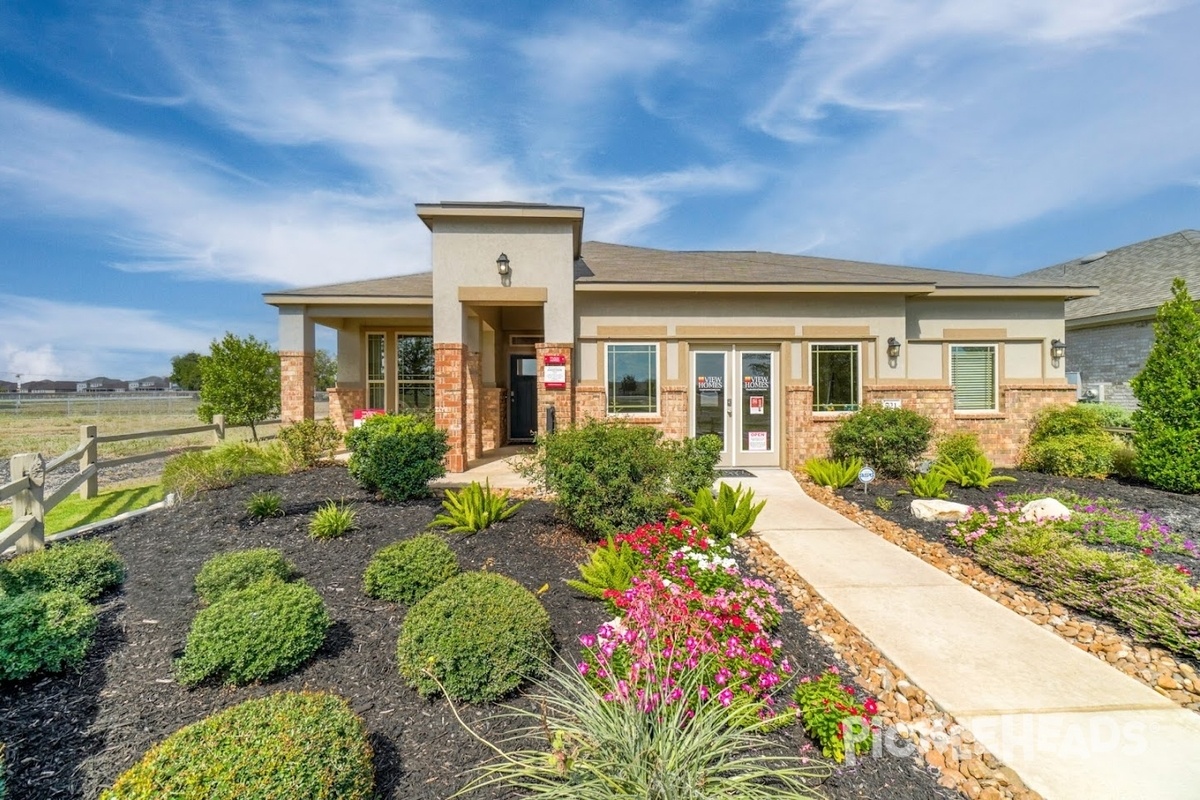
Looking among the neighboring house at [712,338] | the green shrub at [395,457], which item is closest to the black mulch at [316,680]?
the green shrub at [395,457]

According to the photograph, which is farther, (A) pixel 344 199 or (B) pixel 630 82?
(A) pixel 344 199

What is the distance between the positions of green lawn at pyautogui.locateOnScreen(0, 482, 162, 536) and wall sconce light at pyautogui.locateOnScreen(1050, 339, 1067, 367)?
16232 mm

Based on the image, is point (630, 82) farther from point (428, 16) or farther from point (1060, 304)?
point (1060, 304)

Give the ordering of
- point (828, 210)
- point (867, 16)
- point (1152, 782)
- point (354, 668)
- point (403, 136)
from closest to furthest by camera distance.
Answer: point (1152, 782) → point (354, 668) → point (867, 16) → point (403, 136) → point (828, 210)

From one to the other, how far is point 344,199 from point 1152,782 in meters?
13.8

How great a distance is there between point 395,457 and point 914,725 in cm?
559

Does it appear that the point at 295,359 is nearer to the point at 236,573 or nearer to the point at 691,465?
the point at 236,573

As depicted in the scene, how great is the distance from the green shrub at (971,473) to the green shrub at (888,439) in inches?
20.6

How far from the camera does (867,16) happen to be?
275 inches

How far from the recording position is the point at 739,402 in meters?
9.66

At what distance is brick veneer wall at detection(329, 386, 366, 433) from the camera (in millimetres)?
11875

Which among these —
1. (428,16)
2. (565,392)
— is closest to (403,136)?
(428,16)

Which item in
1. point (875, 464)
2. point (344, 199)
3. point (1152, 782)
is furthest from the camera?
point (344, 199)

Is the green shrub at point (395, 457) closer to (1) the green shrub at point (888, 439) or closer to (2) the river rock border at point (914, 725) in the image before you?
(2) the river rock border at point (914, 725)
